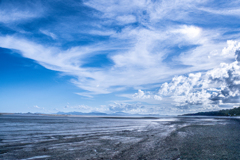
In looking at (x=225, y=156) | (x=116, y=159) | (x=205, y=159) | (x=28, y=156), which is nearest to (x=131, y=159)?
(x=116, y=159)

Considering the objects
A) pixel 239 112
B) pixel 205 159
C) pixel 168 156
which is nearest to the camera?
pixel 205 159

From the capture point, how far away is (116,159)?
35.8ft

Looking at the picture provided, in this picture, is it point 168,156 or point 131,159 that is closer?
point 131,159

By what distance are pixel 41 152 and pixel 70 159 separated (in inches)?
142

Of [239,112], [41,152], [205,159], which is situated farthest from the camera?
[239,112]

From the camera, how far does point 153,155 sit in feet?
38.8

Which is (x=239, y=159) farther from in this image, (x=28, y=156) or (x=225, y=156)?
(x=28, y=156)

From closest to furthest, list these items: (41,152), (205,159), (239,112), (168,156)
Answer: (205,159) → (168,156) → (41,152) → (239,112)

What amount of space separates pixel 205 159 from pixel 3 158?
14.8 meters

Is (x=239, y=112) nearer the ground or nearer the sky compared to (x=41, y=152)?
nearer the ground

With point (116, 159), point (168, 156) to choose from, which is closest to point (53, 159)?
point (116, 159)

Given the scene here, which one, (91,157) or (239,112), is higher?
(91,157)

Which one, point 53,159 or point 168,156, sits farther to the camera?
point 168,156

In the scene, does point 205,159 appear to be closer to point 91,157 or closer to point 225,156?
point 225,156
